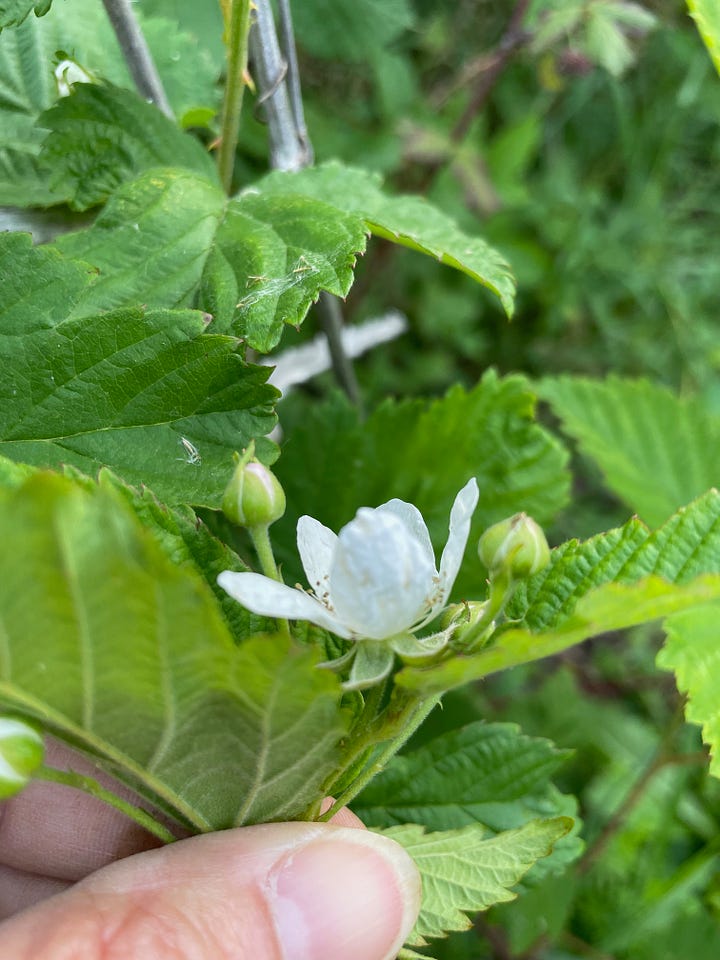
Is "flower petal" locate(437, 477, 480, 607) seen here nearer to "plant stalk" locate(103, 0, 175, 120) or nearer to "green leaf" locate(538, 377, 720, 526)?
"plant stalk" locate(103, 0, 175, 120)

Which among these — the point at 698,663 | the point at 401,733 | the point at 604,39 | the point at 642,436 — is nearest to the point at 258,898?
the point at 401,733

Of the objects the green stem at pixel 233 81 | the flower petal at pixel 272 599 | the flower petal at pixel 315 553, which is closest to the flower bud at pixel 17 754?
the flower petal at pixel 272 599

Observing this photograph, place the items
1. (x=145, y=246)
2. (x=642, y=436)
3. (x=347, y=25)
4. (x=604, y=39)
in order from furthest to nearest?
(x=347, y=25) → (x=642, y=436) → (x=604, y=39) → (x=145, y=246)

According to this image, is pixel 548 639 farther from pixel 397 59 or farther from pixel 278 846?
pixel 397 59

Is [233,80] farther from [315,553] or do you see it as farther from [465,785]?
[465,785]

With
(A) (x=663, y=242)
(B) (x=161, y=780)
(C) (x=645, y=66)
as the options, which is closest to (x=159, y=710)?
(B) (x=161, y=780)

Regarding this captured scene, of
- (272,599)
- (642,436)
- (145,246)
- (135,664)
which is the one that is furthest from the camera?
(642,436)
